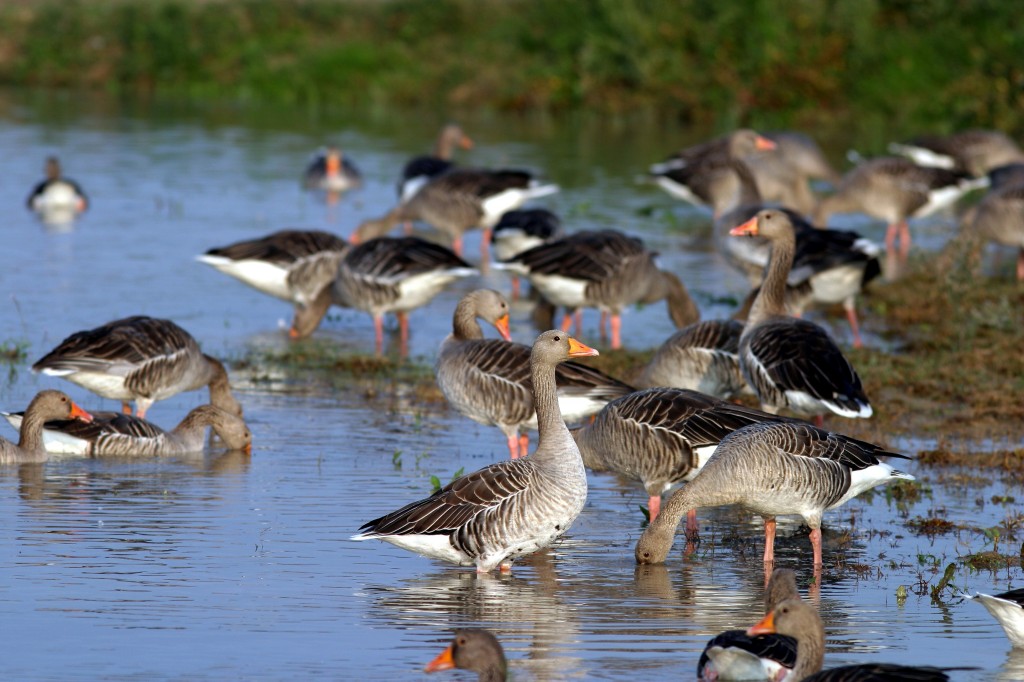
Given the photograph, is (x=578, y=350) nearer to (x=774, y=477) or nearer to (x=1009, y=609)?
(x=774, y=477)

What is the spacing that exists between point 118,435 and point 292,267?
534cm

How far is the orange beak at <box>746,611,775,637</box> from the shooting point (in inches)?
271

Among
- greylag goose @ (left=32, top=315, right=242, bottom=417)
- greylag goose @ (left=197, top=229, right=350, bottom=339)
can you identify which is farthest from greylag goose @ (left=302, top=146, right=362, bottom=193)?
greylag goose @ (left=32, top=315, right=242, bottom=417)

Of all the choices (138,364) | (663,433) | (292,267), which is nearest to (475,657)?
(663,433)

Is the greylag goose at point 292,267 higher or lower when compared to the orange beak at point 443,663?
higher

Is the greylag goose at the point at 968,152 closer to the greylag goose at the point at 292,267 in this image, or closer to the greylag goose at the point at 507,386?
the greylag goose at the point at 292,267

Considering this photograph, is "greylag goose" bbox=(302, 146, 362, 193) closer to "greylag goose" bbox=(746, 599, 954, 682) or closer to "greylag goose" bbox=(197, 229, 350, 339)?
"greylag goose" bbox=(197, 229, 350, 339)

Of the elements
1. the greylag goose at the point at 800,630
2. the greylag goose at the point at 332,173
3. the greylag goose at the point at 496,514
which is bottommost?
the greylag goose at the point at 800,630

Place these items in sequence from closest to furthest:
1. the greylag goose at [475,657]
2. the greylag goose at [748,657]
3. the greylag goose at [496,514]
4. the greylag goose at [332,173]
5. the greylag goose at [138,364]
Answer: the greylag goose at [475,657], the greylag goose at [748,657], the greylag goose at [496,514], the greylag goose at [138,364], the greylag goose at [332,173]

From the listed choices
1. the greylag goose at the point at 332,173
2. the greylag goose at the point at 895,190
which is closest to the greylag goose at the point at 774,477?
the greylag goose at the point at 895,190

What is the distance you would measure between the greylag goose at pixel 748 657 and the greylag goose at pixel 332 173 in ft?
67.8

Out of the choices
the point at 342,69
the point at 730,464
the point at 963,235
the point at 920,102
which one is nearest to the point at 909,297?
the point at 963,235

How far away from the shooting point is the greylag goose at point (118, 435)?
1135cm

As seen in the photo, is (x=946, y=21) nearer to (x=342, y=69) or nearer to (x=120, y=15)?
(x=342, y=69)
